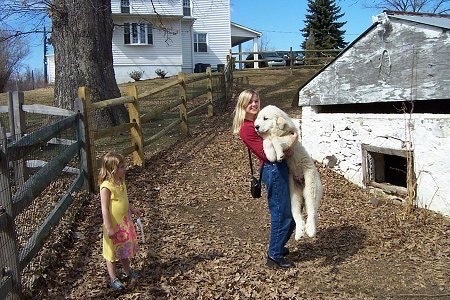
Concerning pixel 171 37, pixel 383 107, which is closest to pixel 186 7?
pixel 171 37

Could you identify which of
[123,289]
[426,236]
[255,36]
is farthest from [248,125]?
[255,36]

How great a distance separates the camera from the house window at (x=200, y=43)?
34875mm

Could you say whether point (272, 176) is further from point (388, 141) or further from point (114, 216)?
point (388, 141)

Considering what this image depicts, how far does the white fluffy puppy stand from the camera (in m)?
4.15

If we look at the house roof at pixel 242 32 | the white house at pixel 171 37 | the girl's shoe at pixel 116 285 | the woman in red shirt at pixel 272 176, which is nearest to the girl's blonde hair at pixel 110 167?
the girl's shoe at pixel 116 285

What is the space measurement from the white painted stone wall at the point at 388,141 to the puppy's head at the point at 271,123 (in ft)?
8.64

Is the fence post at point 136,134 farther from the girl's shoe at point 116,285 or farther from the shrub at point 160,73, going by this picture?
the shrub at point 160,73

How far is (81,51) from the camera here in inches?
421

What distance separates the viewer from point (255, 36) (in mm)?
39438

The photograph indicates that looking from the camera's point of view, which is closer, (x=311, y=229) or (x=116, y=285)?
(x=116, y=285)

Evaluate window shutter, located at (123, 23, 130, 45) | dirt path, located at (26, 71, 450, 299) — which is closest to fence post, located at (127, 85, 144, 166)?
dirt path, located at (26, 71, 450, 299)

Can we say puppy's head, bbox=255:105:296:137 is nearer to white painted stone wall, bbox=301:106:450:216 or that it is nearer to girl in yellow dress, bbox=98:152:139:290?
girl in yellow dress, bbox=98:152:139:290

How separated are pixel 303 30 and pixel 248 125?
43.1m

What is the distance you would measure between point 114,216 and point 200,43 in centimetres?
3208
